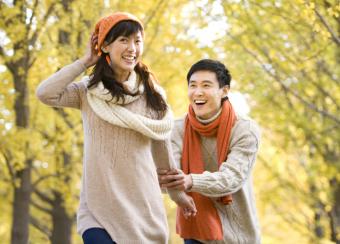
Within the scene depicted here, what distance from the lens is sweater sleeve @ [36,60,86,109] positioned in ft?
13.8

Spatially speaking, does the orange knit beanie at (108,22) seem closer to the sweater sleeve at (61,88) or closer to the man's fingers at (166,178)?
the sweater sleeve at (61,88)

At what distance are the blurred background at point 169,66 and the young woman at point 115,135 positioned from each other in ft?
9.23

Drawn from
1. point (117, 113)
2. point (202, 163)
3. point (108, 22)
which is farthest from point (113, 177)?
point (202, 163)

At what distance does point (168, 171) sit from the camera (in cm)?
465

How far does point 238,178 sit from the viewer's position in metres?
5.06

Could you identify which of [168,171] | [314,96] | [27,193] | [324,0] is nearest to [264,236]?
[314,96]

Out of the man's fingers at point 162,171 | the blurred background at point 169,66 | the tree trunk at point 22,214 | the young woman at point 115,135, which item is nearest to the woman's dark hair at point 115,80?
the young woman at point 115,135

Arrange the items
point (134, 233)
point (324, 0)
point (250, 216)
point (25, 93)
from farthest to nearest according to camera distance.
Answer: point (25, 93)
point (324, 0)
point (250, 216)
point (134, 233)

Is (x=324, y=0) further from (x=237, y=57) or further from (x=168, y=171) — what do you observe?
(x=237, y=57)

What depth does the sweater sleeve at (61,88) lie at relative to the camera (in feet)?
13.8

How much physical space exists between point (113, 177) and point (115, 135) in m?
0.25

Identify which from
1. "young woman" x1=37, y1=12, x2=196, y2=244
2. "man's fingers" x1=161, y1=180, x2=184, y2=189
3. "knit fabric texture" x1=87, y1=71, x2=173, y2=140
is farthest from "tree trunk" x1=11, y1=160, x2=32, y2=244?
"knit fabric texture" x1=87, y1=71, x2=173, y2=140

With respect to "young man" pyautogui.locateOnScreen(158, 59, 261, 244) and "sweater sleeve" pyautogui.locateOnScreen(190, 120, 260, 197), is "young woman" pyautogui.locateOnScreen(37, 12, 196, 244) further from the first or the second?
"young man" pyautogui.locateOnScreen(158, 59, 261, 244)

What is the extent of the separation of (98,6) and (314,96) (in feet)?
14.9
